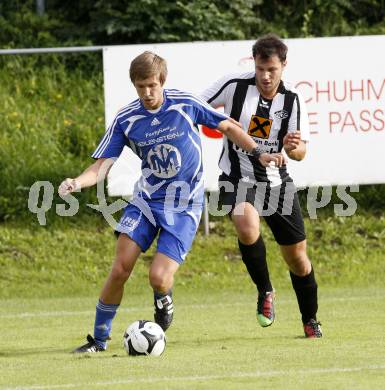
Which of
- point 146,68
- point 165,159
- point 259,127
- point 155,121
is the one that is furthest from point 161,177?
point 259,127

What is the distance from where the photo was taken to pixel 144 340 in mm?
7574

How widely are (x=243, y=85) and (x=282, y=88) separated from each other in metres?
0.28

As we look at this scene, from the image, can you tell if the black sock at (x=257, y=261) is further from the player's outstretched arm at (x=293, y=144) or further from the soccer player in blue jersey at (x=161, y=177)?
the player's outstretched arm at (x=293, y=144)

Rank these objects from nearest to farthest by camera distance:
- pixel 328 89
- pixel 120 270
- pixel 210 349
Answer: pixel 120 270, pixel 210 349, pixel 328 89

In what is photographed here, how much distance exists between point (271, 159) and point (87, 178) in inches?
47.4

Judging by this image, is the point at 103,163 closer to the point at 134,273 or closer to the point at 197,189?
the point at 197,189

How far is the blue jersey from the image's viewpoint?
26.3 feet

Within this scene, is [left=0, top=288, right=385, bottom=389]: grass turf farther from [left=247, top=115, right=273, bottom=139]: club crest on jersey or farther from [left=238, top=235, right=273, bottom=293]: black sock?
[left=247, top=115, right=273, bottom=139]: club crest on jersey

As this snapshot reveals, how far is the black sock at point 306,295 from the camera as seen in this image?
28.7 ft

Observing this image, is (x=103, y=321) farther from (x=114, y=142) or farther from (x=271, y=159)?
(x=271, y=159)

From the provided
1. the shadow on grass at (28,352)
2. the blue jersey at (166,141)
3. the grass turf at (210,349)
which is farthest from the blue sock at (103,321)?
the blue jersey at (166,141)

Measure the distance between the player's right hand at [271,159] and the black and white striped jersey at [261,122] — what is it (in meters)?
0.66

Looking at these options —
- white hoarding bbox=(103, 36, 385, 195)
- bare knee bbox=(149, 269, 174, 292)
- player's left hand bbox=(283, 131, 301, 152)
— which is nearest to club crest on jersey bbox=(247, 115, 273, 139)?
player's left hand bbox=(283, 131, 301, 152)

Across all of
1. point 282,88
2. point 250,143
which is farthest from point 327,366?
point 282,88
